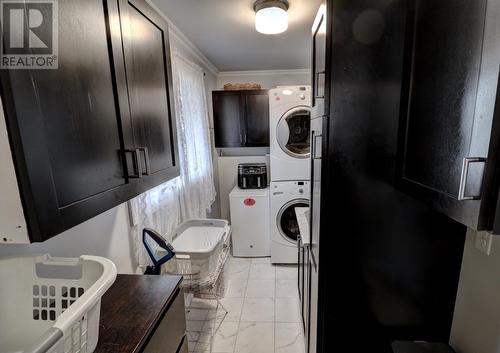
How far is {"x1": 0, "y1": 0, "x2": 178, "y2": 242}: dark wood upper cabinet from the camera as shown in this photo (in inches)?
21.9

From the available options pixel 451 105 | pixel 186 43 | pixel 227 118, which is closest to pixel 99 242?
pixel 451 105

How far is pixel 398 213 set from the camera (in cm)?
102

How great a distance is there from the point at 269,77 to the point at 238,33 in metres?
1.44

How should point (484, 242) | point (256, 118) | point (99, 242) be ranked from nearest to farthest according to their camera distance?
point (484, 242), point (99, 242), point (256, 118)

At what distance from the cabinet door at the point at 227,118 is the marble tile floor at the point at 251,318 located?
1.61 m

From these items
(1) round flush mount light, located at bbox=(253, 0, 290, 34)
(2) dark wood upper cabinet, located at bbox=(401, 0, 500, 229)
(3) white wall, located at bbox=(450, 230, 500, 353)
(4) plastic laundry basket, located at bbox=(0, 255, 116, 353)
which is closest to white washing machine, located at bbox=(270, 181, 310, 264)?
(1) round flush mount light, located at bbox=(253, 0, 290, 34)

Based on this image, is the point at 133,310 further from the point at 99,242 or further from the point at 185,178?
the point at 185,178

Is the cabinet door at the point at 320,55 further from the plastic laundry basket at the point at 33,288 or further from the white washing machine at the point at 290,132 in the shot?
the white washing machine at the point at 290,132

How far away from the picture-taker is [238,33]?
211cm

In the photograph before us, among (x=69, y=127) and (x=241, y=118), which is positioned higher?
(x=241, y=118)

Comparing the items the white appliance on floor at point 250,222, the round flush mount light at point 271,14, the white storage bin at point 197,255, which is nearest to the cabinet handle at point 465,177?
the white storage bin at point 197,255

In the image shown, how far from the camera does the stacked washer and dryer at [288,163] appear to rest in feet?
8.63

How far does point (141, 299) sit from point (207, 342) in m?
1.19

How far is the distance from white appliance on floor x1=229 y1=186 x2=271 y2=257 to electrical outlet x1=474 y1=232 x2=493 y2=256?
2.09 meters
